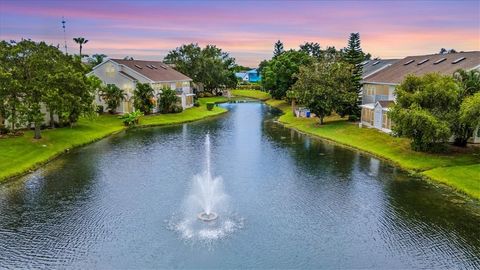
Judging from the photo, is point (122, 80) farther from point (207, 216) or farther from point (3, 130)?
point (207, 216)

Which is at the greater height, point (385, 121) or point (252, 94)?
point (252, 94)

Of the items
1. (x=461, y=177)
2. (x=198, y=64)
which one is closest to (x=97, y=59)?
(x=198, y=64)

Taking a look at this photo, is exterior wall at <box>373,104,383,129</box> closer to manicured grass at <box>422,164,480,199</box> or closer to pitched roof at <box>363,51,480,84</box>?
pitched roof at <box>363,51,480,84</box>

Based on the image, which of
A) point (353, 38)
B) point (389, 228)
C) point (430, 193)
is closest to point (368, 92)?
point (353, 38)

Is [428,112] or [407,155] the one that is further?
[407,155]

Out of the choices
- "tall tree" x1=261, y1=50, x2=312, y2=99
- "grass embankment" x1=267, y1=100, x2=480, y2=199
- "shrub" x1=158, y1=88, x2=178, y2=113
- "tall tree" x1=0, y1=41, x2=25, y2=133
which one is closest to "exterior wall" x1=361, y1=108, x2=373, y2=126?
"grass embankment" x1=267, y1=100, x2=480, y2=199

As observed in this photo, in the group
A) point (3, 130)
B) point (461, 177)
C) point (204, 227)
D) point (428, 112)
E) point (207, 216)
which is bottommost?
point (204, 227)

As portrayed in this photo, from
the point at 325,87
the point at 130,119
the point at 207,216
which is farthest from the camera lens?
the point at 130,119
